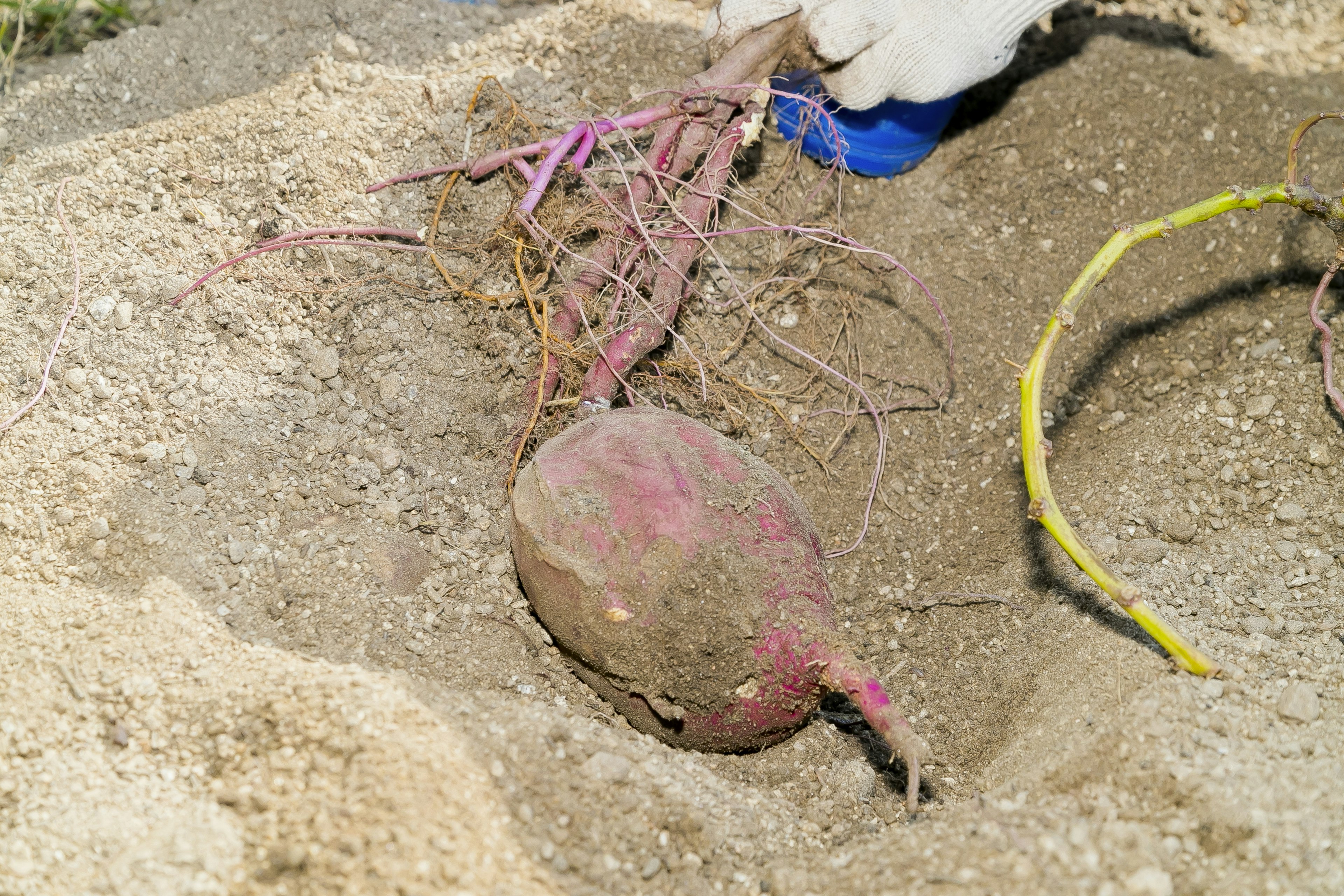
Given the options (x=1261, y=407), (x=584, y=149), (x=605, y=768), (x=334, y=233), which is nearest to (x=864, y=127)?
(x=584, y=149)

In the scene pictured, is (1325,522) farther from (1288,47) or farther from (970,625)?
(1288,47)

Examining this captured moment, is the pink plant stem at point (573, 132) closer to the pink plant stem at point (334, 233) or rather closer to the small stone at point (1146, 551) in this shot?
the pink plant stem at point (334, 233)

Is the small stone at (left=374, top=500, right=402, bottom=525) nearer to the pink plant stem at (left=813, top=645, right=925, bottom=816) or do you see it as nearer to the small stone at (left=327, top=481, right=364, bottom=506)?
the small stone at (left=327, top=481, right=364, bottom=506)

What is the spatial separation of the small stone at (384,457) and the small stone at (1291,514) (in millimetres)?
1873

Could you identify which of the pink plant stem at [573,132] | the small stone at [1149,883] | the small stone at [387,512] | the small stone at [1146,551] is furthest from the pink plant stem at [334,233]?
the small stone at [1149,883]

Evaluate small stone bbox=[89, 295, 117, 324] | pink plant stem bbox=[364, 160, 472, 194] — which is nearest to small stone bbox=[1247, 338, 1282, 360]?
pink plant stem bbox=[364, 160, 472, 194]

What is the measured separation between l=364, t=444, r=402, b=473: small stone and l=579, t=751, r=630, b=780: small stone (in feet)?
2.59

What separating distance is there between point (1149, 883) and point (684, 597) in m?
0.82

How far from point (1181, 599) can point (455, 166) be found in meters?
1.87

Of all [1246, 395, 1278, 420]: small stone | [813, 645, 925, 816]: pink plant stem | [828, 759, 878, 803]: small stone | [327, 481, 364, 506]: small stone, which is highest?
[1246, 395, 1278, 420]: small stone

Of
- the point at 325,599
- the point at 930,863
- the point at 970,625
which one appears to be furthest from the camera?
the point at 970,625

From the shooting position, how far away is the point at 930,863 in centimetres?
140

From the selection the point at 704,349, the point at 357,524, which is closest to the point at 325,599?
the point at 357,524

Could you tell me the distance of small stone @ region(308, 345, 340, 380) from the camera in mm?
2035
